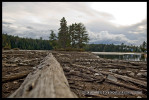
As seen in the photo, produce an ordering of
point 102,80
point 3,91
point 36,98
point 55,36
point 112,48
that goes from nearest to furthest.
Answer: point 36,98, point 3,91, point 102,80, point 55,36, point 112,48

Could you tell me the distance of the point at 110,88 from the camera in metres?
3.45

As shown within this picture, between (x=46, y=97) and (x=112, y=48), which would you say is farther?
(x=112, y=48)

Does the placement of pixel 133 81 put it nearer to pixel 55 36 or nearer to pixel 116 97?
pixel 116 97

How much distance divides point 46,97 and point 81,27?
43459 millimetres

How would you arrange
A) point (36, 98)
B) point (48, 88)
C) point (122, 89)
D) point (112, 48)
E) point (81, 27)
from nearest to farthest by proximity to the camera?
1. point (36, 98)
2. point (48, 88)
3. point (122, 89)
4. point (81, 27)
5. point (112, 48)

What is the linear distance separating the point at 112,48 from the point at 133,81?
139356 millimetres

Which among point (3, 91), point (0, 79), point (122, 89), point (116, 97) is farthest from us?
point (0, 79)

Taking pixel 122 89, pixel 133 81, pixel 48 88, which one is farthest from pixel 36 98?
pixel 133 81

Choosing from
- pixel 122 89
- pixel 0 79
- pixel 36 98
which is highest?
pixel 36 98

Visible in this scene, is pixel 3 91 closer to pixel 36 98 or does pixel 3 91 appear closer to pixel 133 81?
pixel 36 98

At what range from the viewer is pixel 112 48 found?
13338cm

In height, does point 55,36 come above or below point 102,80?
above

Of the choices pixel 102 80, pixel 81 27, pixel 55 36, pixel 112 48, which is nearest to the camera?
pixel 102 80

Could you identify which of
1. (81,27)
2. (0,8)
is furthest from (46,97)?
(81,27)
